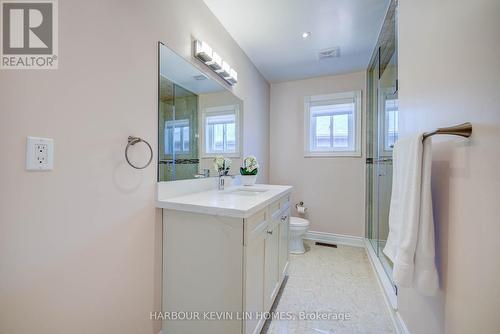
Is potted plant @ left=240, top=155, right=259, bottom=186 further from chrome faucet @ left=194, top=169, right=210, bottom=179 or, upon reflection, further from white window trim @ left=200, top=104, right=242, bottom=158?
chrome faucet @ left=194, top=169, right=210, bottom=179

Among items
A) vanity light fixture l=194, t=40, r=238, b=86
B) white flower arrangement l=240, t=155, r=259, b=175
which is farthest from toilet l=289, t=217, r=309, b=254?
vanity light fixture l=194, t=40, r=238, b=86

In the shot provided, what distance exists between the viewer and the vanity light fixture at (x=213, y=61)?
5.36 feet

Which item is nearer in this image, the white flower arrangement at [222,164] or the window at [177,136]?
the window at [177,136]

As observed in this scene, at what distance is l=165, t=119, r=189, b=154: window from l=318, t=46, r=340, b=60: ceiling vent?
186cm

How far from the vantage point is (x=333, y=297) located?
180cm

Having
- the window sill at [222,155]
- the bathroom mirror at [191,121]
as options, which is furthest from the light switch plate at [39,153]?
the window sill at [222,155]

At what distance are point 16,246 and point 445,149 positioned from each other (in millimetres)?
1700

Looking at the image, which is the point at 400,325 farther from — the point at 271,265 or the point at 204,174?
the point at 204,174

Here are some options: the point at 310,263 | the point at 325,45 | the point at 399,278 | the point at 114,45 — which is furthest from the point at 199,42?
the point at 310,263

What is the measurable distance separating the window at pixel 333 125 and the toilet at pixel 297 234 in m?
1.11

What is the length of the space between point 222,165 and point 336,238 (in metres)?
2.14

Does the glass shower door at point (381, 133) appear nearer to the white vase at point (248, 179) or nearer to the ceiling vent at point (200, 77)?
the white vase at point (248, 179)

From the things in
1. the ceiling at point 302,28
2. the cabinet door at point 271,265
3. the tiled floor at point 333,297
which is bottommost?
A: the tiled floor at point 333,297

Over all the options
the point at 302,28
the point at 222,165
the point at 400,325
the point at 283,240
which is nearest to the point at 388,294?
the point at 400,325
